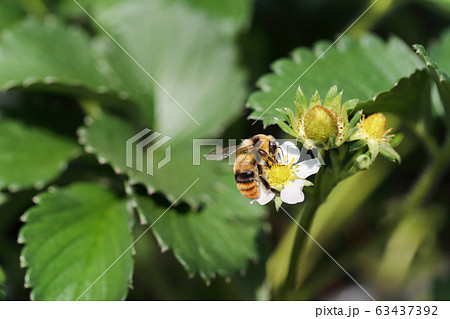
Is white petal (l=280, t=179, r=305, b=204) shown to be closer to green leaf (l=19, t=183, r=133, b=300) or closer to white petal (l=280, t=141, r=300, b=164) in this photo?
white petal (l=280, t=141, r=300, b=164)

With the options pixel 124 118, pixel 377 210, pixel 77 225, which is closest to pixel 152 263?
pixel 77 225

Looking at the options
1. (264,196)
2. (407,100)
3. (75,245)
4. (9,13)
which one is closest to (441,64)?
(407,100)

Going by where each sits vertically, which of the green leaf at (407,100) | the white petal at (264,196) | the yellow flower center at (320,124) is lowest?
the white petal at (264,196)

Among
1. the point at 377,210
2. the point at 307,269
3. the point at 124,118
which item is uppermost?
the point at 124,118

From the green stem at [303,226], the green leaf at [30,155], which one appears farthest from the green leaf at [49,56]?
the green stem at [303,226]

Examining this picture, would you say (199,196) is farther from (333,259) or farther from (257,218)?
(333,259)

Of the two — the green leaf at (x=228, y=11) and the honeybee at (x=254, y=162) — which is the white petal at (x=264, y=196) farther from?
the green leaf at (x=228, y=11)
